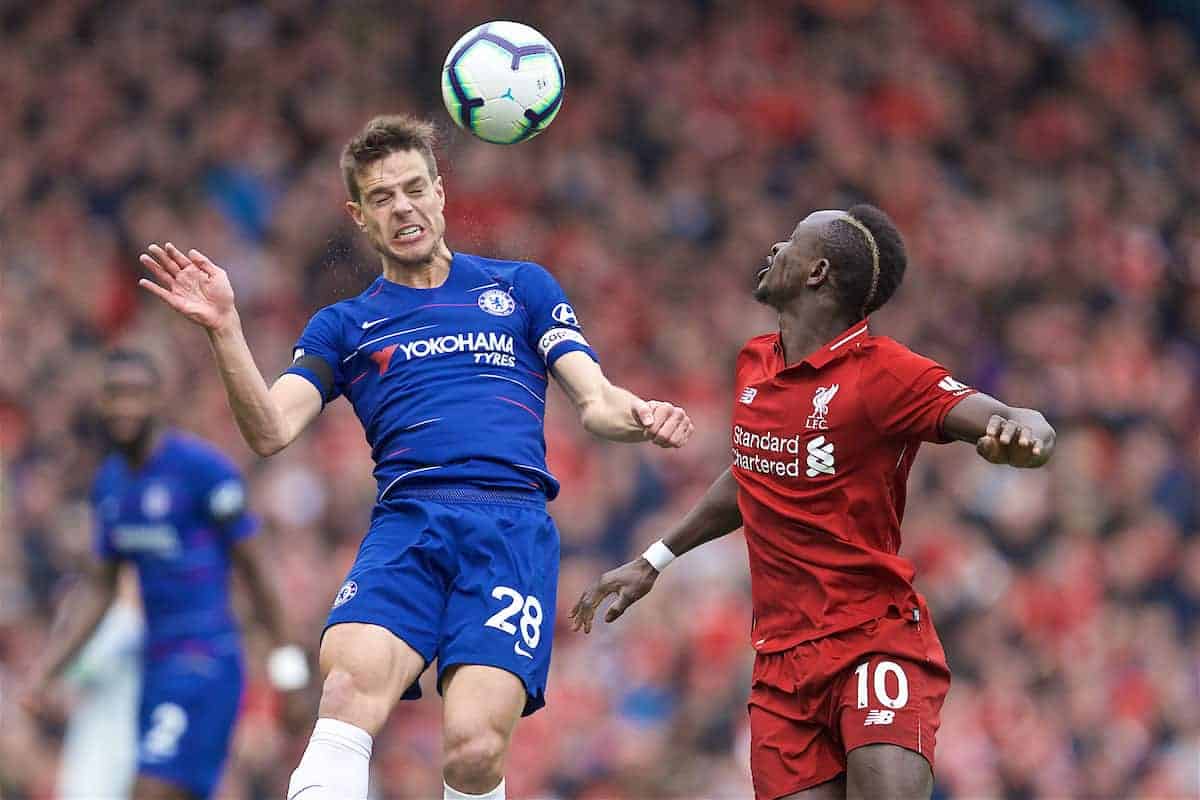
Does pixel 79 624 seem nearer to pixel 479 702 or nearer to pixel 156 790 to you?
pixel 156 790

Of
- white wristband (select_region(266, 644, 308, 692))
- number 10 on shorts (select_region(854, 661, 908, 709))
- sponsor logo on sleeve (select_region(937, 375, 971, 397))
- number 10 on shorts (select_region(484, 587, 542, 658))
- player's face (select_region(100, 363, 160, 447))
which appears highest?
player's face (select_region(100, 363, 160, 447))

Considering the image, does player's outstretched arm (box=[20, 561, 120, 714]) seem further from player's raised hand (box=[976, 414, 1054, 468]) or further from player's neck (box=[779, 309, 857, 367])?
player's raised hand (box=[976, 414, 1054, 468])

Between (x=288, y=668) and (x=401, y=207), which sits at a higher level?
(x=401, y=207)

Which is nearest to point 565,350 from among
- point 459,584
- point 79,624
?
point 459,584

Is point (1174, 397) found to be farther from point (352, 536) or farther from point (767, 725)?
point (767, 725)

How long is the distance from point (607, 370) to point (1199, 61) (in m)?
8.88

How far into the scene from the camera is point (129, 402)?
336 inches

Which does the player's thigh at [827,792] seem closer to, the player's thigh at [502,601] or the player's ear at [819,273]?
the player's thigh at [502,601]

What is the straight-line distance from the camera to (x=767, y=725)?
584 cm

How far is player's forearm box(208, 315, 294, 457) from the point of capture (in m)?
5.54

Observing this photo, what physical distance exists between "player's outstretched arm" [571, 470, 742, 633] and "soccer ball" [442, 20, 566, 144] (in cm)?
140

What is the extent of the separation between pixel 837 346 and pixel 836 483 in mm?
439

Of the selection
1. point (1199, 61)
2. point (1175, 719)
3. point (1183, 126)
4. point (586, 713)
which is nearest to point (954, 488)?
point (1175, 719)

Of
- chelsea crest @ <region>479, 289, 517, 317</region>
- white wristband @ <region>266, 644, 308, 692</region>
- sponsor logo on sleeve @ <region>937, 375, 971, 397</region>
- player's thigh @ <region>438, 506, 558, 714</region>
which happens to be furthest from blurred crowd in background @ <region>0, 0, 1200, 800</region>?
sponsor logo on sleeve @ <region>937, 375, 971, 397</region>
